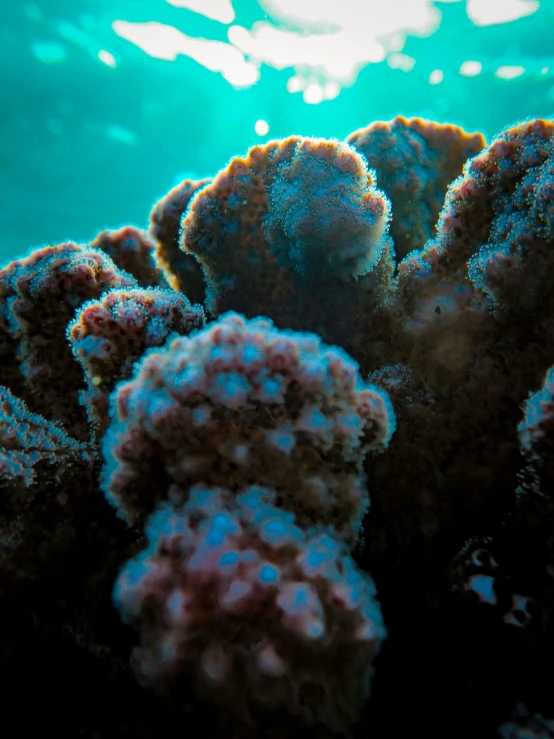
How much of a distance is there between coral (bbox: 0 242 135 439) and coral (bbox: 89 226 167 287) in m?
1.05

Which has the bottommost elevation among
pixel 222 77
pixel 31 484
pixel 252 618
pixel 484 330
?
pixel 252 618

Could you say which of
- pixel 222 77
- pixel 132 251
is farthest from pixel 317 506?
pixel 222 77

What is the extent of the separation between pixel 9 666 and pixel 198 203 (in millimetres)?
2054

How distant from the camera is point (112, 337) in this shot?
1777 millimetres

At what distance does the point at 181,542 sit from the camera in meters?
1.19

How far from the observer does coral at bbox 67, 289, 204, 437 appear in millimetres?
1769

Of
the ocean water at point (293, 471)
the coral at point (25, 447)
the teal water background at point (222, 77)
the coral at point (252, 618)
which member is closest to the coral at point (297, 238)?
the ocean water at point (293, 471)

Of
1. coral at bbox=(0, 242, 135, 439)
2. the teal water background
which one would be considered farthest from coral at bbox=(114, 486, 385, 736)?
the teal water background

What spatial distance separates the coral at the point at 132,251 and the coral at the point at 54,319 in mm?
1048

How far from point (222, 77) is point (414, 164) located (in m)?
20.3

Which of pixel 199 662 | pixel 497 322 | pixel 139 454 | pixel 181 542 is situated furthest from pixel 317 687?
pixel 497 322

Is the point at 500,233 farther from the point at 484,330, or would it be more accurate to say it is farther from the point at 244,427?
the point at 244,427

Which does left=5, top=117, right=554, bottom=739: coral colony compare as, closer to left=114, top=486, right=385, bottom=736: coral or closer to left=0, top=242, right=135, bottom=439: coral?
left=114, top=486, right=385, bottom=736: coral

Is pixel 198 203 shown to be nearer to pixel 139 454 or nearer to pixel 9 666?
pixel 139 454
